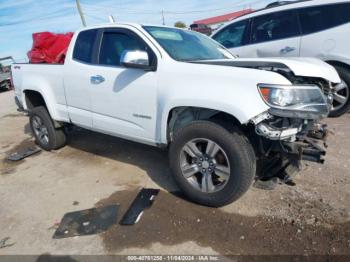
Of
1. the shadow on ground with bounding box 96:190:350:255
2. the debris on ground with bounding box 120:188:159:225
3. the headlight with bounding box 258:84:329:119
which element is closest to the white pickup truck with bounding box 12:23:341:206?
the headlight with bounding box 258:84:329:119

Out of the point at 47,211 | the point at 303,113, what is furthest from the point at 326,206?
the point at 47,211

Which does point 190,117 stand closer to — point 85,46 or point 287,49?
point 85,46

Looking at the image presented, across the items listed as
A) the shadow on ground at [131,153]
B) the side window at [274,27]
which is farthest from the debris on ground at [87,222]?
the side window at [274,27]

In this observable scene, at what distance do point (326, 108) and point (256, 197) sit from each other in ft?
3.91

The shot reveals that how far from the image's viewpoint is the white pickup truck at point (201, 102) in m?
2.79

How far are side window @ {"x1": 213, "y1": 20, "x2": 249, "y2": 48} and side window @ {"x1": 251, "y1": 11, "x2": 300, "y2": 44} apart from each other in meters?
0.22

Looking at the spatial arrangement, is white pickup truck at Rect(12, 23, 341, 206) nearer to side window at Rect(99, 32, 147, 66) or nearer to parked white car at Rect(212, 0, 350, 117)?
side window at Rect(99, 32, 147, 66)

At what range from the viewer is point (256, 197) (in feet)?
11.3

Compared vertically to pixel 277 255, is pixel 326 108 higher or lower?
higher

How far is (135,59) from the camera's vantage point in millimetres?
3383

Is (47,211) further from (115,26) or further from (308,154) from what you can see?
(308,154)

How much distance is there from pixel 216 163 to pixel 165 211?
76cm

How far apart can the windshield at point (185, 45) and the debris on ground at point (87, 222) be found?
1.83m

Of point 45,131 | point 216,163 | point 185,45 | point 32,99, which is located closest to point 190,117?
point 216,163
